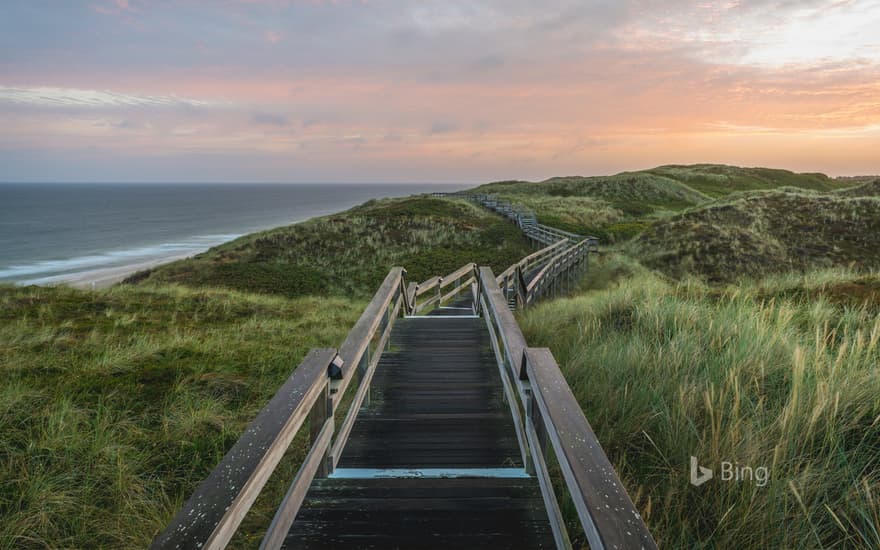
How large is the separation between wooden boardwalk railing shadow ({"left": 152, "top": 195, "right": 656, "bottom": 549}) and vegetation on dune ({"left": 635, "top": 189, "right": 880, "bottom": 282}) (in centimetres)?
1752

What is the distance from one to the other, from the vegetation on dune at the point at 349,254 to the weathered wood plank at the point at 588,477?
20.5m

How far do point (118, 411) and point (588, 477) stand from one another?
16.8 ft

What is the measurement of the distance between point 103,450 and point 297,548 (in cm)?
259

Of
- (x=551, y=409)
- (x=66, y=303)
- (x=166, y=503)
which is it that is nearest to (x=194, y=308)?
(x=66, y=303)

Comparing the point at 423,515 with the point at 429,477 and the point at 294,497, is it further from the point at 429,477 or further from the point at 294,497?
the point at 294,497

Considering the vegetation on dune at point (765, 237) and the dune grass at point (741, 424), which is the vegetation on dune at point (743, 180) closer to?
the vegetation on dune at point (765, 237)

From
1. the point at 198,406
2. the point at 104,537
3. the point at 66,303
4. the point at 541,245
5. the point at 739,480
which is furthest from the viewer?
the point at 541,245

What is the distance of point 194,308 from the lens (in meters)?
12.1

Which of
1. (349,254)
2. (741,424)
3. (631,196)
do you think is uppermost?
A: (631,196)

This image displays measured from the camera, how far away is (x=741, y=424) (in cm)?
314

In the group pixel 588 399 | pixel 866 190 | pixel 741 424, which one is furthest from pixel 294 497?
pixel 866 190

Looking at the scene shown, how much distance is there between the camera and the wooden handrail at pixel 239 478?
58.7 inches

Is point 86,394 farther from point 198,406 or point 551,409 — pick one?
point 551,409

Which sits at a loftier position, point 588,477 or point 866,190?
point 866,190
